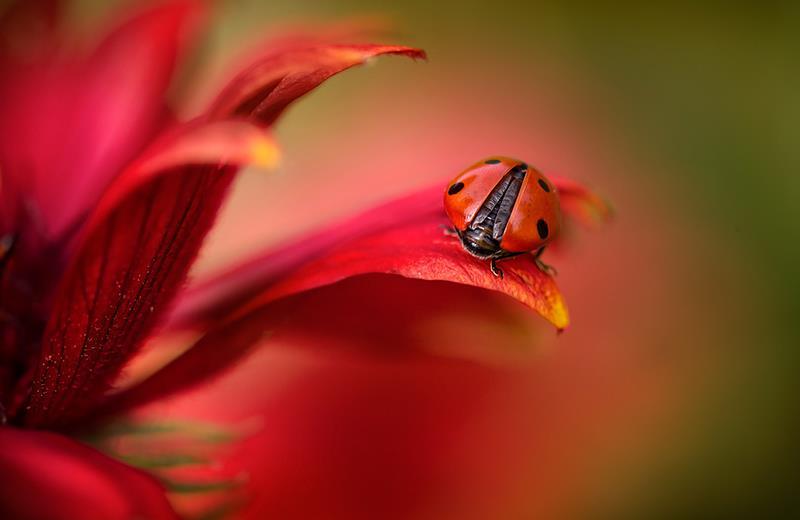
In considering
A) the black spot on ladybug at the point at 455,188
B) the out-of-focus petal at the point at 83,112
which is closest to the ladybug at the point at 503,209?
the black spot on ladybug at the point at 455,188

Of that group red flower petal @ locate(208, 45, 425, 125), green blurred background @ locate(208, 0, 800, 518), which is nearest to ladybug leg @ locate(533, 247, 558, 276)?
red flower petal @ locate(208, 45, 425, 125)

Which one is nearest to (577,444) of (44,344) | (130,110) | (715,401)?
(715,401)

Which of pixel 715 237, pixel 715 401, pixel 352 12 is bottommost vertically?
pixel 715 401

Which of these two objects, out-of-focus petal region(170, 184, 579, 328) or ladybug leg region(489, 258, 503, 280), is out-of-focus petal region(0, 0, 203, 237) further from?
ladybug leg region(489, 258, 503, 280)

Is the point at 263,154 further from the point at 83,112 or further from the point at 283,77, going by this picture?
the point at 83,112

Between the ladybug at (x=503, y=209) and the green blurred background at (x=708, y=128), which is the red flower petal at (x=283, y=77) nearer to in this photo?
the ladybug at (x=503, y=209)

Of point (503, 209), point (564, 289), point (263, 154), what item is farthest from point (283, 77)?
point (564, 289)

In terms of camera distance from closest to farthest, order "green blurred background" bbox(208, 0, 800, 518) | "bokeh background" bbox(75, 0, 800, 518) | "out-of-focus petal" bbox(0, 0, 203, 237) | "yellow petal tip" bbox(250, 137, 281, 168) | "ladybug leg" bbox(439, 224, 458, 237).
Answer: "yellow petal tip" bbox(250, 137, 281, 168) < "ladybug leg" bbox(439, 224, 458, 237) < "out-of-focus petal" bbox(0, 0, 203, 237) < "bokeh background" bbox(75, 0, 800, 518) < "green blurred background" bbox(208, 0, 800, 518)

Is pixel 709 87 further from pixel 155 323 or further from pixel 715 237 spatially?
pixel 155 323
